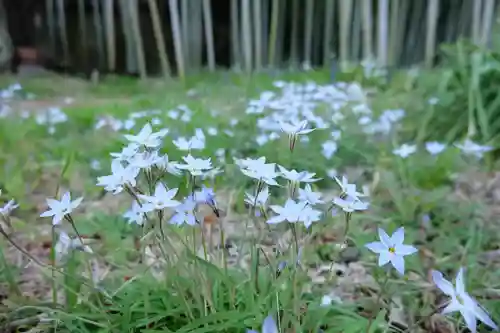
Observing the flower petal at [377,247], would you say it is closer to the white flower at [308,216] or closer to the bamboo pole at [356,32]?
the white flower at [308,216]

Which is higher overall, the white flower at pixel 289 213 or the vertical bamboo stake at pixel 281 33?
the white flower at pixel 289 213

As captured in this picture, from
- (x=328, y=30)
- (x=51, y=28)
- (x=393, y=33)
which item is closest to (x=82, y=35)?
(x=51, y=28)

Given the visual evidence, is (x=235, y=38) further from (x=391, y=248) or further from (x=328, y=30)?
(x=391, y=248)

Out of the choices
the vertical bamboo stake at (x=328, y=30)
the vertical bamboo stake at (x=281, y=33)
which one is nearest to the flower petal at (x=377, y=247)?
the vertical bamboo stake at (x=328, y=30)

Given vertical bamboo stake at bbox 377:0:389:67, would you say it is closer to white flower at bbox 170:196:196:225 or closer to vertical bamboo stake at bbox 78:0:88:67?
vertical bamboo stake at bbox 78:0:88:67

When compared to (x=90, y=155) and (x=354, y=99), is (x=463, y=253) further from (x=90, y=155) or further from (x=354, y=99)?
(x=354, y=99)

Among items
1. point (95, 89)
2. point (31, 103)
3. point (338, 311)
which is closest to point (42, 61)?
point (95, 89)

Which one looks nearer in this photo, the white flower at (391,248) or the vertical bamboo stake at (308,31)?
the white flower at (391,248)
